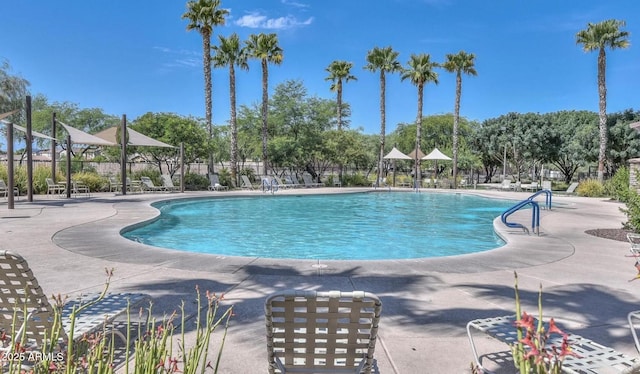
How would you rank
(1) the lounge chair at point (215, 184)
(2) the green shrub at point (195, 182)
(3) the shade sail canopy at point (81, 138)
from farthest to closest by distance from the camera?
(2) the green shrub at point (195, 182) < (1) the lounge chair at point (215, 184) < (3) the shade sail canopy at point (81, 138)

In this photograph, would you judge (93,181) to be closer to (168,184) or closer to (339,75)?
(168,184)

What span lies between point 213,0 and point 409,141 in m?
28.6

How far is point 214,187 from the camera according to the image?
22266 mm

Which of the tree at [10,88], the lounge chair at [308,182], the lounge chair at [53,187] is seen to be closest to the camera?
the lounge chair at [53,187]

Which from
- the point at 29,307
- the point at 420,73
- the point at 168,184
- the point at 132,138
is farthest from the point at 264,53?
the point at 29,307

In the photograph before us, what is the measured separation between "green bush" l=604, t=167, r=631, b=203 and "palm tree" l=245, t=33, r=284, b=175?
1835 cm

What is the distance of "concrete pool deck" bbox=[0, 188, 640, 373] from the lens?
3293 mm

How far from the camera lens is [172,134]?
22766mm

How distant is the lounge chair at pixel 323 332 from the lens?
203cm

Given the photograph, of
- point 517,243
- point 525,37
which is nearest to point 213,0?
point 517,243

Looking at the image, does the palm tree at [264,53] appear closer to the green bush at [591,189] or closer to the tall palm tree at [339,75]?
the tall palm tree at [339,75]

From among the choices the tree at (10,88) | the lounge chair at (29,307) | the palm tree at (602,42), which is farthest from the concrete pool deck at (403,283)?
the tree at (10,88)

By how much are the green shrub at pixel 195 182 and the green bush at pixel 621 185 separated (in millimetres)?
18710

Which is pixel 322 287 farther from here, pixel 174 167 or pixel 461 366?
pixel 174 167
